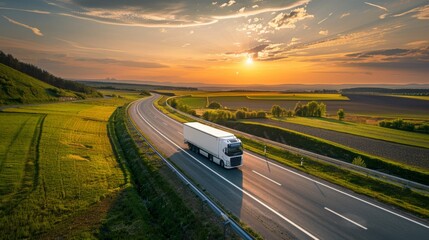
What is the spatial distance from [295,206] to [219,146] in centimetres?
1049

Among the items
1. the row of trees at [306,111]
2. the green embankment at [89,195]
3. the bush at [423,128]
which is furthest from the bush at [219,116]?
the bush at [423,128]

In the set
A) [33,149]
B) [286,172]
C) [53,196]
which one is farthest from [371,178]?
[33,149]

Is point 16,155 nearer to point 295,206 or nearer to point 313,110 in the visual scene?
point 295,206

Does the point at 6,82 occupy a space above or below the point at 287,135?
above

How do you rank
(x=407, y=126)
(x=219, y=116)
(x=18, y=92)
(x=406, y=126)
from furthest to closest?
(x=18, y=92) → (x=219, y=116) → (x=406, y=126) → (x=407, y=126)

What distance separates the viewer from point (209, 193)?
65.6ft

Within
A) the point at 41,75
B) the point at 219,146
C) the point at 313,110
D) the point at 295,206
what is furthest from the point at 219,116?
the point at 41,75

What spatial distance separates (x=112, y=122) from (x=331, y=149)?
48277mm

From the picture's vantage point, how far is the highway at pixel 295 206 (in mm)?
14781

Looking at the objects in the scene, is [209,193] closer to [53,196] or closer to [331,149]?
[53,196]

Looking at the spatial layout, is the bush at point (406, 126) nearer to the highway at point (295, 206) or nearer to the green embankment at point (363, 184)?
the green embankment at point (363, 184)

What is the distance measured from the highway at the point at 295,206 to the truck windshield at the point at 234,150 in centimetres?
194

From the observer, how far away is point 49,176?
23484 millimetres

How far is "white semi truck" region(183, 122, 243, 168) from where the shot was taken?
25.3m
